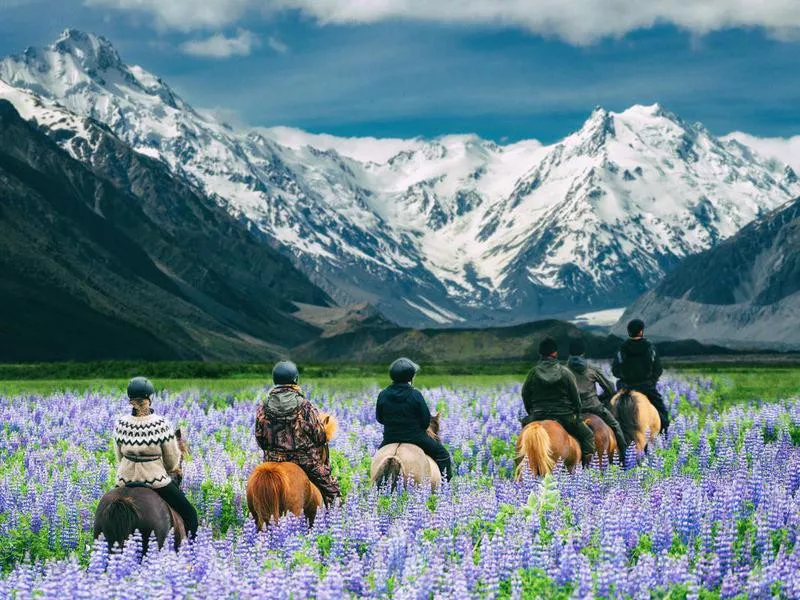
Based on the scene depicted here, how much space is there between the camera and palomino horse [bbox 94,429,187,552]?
13.8 metres

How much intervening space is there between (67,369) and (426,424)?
152ft

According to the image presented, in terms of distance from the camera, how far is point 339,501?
1638 centimetres

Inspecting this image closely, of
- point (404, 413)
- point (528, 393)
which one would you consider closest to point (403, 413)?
point (404, 413)

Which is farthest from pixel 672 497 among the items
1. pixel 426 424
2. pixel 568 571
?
pixel 426 424

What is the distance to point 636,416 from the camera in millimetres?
23453

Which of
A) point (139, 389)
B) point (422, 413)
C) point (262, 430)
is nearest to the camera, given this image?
point (139, 389)

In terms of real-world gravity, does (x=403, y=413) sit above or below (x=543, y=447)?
above

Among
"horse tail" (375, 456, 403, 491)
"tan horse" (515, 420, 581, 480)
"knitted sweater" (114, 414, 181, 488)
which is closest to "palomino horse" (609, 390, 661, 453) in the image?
"tan horse" (515, 420, 581, 480)

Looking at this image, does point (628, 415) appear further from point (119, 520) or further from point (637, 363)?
point (119, 520)

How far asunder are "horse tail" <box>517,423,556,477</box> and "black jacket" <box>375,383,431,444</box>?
209 centimetres

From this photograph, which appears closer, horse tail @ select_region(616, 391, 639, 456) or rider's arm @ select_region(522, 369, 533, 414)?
rider's arm @ select_region(522, 369, 533, 414)

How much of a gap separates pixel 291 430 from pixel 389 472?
2283 millimetres

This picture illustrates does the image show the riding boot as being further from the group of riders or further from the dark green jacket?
the dark green jacket

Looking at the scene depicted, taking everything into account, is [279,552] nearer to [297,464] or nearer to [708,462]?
[297,464]
